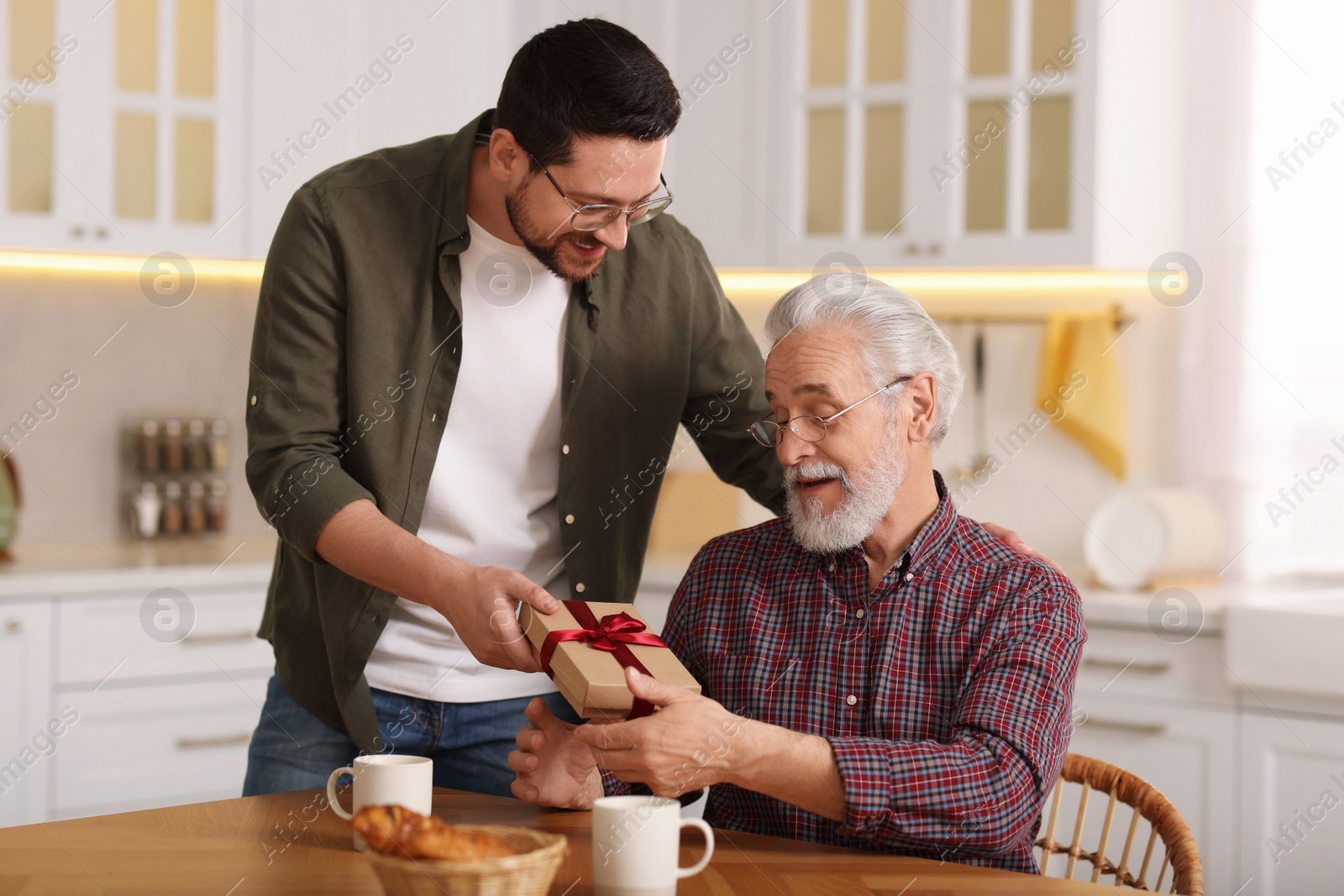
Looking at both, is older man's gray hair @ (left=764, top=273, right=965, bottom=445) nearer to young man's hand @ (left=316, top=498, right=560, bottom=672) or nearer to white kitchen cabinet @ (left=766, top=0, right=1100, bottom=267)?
young man's hand @ (left=316, top=498, right=560, bottom=672)

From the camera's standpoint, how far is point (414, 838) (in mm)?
1048

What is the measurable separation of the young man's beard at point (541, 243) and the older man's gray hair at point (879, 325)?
0.84 ft

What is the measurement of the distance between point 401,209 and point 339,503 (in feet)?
1.42

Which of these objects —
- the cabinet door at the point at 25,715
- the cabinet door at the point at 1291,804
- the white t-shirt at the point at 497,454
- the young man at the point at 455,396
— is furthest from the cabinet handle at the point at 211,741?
the cabinet door at the point at 1291,804

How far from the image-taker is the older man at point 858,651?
1372 millimetres

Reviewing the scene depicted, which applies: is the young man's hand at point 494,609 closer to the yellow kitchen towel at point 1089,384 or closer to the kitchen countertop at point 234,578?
the kitchen countertop at point 234,578

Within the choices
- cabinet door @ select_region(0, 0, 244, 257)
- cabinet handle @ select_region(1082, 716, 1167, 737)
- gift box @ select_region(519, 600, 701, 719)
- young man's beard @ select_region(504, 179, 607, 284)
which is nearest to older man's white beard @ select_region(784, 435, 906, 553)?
gift box @ select_region(519, 600, 701, 719)

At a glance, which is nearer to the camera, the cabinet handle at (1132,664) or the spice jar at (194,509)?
the cabinet handle at (1132,664)

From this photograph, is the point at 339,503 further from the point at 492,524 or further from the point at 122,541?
the point at 122,541

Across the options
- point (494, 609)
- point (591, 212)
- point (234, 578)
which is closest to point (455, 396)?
point (591, 212)

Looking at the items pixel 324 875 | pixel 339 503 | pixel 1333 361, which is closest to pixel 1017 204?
pixel 1333 361

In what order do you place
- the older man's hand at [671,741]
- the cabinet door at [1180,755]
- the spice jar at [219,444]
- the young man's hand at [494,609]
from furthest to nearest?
the spice jar at [219,444] → the cabinet door at [1180,755] → the young man's hand at [494,609] → the older man's hand at [671,741]

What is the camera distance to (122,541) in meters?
3.71

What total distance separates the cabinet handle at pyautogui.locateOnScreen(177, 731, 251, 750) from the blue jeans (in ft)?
5.08
